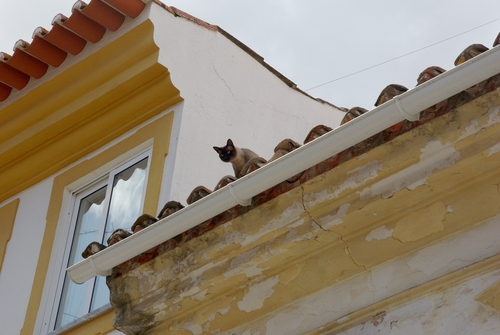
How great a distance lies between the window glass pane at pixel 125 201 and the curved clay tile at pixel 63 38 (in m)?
1.07

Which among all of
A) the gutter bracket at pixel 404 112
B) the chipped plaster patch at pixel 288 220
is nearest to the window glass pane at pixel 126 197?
the chipped plaster patch at pixel 288 220

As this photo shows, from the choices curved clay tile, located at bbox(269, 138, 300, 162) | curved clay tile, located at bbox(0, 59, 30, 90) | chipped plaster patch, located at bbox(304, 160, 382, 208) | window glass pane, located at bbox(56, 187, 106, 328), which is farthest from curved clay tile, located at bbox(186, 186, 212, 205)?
curved clay tile, located at bbox(0, 59, 30, 90)

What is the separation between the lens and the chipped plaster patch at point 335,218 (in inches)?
171

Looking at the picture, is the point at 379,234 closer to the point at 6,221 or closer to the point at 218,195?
the point at 218,195

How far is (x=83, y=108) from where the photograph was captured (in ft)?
23.5

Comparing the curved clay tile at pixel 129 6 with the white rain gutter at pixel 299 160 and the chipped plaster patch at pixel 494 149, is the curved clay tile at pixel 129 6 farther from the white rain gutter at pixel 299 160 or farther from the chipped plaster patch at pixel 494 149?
the chipped plaster patch at pixel 494 149

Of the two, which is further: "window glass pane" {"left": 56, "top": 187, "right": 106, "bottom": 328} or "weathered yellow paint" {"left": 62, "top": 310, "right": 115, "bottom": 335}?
"window glass pane" {"left": 56, "top": 187, "right": 106, "bottom": 328}

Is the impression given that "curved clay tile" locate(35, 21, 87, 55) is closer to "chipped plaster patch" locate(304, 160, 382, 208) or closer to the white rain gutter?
the white rain gutter

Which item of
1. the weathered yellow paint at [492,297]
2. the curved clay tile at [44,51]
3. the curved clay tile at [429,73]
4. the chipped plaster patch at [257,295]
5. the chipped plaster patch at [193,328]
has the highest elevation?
the curved clay tile at [44,51]

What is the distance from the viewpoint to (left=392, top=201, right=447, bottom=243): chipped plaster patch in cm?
410

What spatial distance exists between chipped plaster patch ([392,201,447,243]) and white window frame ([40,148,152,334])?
8.54ft

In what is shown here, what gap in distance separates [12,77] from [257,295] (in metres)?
3.56

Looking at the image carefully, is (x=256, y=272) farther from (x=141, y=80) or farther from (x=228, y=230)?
(x=141, y=80)

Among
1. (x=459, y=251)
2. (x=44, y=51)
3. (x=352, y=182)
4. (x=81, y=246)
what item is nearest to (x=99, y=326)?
(x=81, y=246)
